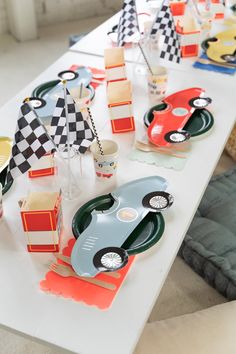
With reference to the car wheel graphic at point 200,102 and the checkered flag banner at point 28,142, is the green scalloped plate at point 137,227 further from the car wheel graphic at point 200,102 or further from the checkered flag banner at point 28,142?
the car wheel graphic at point 200,102

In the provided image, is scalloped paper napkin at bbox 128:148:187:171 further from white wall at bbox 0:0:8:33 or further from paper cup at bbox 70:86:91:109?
white wall at bbox 0:0:8:33

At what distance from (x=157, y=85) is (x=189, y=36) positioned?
0.46m

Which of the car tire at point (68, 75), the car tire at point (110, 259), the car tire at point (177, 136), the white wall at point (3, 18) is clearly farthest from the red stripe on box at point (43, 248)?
the white wall at point (3, 18)

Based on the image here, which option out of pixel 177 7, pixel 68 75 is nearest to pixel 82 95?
pixel 68 75

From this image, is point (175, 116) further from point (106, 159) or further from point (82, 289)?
point (82, 289)

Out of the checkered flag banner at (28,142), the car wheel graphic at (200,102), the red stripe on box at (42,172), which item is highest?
the checkered flag banner at (28,142)

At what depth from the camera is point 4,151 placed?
164 cm

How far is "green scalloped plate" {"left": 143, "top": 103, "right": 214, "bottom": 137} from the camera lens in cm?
173

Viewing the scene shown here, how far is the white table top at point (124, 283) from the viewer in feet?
3.54

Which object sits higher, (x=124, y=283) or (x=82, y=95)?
(x=82, y=95)

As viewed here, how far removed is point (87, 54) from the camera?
7.54 feet

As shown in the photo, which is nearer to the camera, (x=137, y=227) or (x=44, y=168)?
(x=137, y=227)

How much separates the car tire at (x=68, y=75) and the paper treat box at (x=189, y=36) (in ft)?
1.77

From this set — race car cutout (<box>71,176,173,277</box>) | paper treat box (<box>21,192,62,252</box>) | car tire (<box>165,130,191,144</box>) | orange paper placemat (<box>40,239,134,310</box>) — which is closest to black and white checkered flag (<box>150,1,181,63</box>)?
car tire (<box>165,130,191,144</box>)
